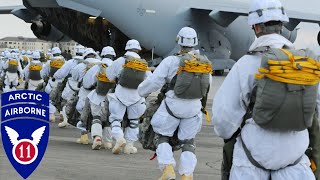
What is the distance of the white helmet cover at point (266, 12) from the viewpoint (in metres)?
4.64

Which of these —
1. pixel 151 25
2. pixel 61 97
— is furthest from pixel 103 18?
pixel 61 97

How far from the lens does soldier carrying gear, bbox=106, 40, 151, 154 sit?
1046 centimetres

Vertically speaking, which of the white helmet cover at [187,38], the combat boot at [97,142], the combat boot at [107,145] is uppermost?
the white helmet cover at [187,38]

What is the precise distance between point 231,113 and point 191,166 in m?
3.58

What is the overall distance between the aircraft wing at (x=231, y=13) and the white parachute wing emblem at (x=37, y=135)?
3011 cm

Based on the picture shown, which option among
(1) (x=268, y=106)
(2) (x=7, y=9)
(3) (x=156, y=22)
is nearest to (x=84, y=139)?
(1) (x=268, y=106)

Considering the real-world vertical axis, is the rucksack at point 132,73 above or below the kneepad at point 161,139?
above

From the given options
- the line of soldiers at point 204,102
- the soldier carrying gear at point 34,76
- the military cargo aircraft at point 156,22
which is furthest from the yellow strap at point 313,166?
the military cargo aircraft at point 156,22

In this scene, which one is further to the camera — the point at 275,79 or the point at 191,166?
the point at 191,166

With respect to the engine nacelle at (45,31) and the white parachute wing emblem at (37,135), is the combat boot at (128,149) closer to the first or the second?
the white parachute wing emblem at (37,135)

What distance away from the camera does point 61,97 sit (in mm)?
14969

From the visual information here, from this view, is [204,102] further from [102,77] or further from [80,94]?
[80,94]

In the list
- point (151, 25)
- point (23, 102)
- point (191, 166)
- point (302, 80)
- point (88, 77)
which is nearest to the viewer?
point (302, 80)

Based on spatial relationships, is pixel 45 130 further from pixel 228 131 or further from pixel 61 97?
pixel 61 97
